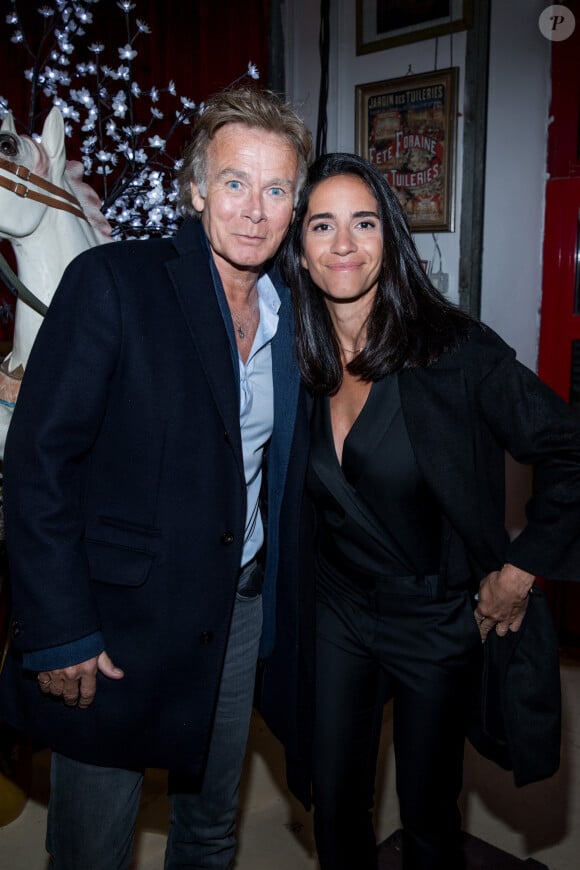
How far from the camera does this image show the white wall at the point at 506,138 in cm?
321

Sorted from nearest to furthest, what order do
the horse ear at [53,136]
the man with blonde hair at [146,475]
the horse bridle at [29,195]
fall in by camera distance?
the man with blonde hair at [146,475], the horse bridle at [29,195], the horse ear at [53,136]

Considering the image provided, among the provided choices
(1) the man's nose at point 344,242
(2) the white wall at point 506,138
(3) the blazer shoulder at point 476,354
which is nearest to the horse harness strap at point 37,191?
(1) the man's nose at point 344,242

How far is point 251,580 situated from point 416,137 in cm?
260

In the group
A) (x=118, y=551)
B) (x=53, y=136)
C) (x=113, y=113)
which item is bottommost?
(x=118, y=551)

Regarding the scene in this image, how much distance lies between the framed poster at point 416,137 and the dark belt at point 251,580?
91.8 inches

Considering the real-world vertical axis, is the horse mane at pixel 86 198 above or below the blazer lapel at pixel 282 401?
above

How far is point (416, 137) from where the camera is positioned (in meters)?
3.46

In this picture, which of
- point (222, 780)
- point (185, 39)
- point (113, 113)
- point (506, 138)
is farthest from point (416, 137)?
point (222, 780)

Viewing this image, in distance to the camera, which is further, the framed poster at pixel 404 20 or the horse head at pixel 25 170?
the framed poster at pixel 404 20

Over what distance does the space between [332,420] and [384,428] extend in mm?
141

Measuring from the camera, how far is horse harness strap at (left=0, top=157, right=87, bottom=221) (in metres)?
1.97

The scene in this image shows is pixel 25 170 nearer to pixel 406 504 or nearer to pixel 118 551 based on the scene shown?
pixel 118 551

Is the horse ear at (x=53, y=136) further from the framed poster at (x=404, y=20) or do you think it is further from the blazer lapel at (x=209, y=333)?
the framed poster at (x=404, y=20)

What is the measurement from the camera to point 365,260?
Result: 1554mm
